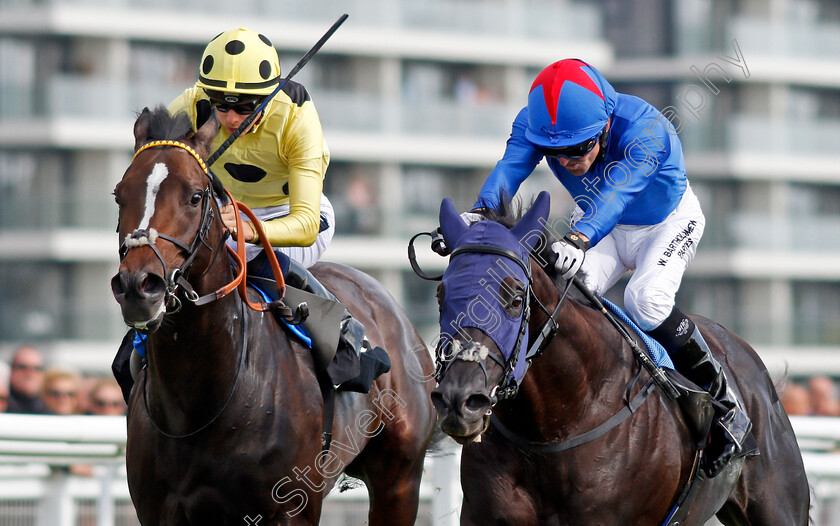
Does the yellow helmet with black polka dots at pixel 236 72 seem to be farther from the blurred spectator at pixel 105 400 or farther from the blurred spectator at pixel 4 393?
the blurred spectator at pixel 105 400

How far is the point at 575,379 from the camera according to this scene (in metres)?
3.94

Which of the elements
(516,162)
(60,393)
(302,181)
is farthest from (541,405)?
(60,393)

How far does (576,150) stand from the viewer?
Answer: 4.21 m

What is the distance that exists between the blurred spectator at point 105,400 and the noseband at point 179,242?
4.31 metres

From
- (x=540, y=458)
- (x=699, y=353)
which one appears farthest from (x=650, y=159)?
(x=540, y=458)

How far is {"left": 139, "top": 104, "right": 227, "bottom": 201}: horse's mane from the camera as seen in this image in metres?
3.94

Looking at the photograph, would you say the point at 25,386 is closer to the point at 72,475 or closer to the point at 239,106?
the point at 72,475

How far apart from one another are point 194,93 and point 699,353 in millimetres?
2282

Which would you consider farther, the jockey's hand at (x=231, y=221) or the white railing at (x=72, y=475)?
the white railing at (x=72, y=475)

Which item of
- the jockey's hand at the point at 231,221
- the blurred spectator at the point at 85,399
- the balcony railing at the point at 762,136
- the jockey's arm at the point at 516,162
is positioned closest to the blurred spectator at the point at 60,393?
the blurred spectator at the point at 85,399

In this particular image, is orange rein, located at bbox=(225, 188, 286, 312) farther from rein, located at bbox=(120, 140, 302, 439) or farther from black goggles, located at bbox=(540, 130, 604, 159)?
black goggles, located at bbox=(540, 130, 604, 159)

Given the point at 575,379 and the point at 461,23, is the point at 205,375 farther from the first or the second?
the point at 461,23

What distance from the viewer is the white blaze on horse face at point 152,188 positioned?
3.62 meters

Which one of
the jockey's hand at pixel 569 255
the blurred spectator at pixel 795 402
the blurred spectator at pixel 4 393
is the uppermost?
the jockey's hand at pixel 569 255
